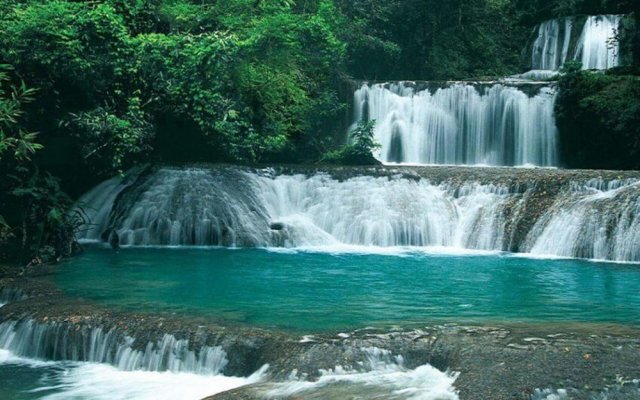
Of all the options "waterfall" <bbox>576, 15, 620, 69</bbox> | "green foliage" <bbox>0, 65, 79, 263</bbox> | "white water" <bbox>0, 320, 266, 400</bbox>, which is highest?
"waterfall" <bbox>576, 15, 620, 69</bbox>

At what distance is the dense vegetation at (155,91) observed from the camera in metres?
15.9

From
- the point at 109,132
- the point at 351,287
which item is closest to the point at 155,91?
the point at 109,132

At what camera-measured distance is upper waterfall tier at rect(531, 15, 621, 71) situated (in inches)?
1153

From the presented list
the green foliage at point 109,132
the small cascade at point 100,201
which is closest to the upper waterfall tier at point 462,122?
the small cascade at point 100,201

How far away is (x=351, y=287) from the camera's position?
1329 centimetres

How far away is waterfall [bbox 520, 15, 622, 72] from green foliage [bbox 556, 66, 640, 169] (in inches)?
243

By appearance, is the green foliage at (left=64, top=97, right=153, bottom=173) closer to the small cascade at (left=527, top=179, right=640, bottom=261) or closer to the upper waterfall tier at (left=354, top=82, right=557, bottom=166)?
the small cascade at (left=527, top=179, right=640, bottom=261)

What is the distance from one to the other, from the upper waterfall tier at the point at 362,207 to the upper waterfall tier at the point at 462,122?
14.6ft

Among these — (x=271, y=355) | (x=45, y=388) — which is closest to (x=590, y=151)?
(x=271, y=355)

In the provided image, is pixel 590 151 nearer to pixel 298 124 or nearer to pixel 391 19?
pixel 298 124

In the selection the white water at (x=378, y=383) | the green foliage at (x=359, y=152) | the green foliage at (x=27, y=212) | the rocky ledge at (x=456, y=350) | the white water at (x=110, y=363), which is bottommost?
the white water at (x=110, y=363)

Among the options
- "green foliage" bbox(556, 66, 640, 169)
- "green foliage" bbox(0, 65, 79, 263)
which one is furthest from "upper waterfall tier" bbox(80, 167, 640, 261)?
"green foliage" bbox(556, 66, 640, 169)

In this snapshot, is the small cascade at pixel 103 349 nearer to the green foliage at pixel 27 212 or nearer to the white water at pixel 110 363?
the white water at pixel 110 363

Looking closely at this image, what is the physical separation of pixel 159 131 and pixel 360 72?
1267 centimetres
